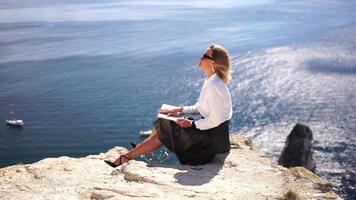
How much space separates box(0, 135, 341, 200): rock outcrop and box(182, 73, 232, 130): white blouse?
109cm

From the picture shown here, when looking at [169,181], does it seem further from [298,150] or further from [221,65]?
[298,150]

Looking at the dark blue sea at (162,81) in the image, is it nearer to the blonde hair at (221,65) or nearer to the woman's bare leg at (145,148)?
the woman's bare leg at (145,148)

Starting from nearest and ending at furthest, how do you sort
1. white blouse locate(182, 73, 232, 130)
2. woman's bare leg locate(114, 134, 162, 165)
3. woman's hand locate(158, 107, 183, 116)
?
white blouse locate(182, 73, 232, 130)
woman's bare leg locate(114, 134, 162, 165)
woman's hand locate(158, 107, 183, 116)

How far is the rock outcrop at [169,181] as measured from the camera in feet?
27.8

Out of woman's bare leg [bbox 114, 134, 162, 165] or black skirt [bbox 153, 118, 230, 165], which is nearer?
black skirt [bbox 153, 118, 230, 165]

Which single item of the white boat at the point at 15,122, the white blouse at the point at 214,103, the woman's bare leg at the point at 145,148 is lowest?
the white boat at the point at 15,122

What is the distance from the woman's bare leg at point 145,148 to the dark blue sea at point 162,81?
52.2 m

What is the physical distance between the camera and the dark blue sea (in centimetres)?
7150

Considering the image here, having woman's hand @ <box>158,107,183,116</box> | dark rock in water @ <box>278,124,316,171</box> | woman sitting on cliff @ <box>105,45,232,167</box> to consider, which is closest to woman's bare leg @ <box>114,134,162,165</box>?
woman sitting on cliff @ <box>105,45,232,167</box>

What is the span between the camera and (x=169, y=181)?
352 inches

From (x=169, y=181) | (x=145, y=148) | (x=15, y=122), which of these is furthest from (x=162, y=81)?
(x=169, y=181)

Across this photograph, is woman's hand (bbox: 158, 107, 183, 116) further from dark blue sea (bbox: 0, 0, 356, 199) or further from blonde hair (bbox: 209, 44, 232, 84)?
dark blue sea (bbox: 0, 0, 356, 199)

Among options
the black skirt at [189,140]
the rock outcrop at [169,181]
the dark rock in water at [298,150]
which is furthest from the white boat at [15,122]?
the black skirt at [189,140]

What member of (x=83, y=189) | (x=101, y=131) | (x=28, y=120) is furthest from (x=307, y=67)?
(x=83, y=189)
